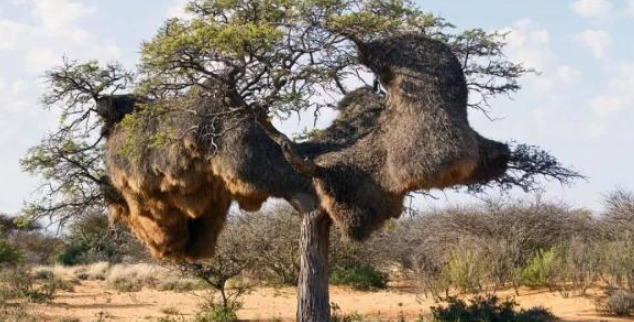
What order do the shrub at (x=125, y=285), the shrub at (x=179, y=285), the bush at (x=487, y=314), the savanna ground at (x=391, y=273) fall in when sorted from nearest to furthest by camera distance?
1. the bush at (x=487, y=314)
2. the savanna ground at (x=391, y=273)
3. the shrub at (x=179, y=285)
4. the shrub at (x=125, y=285)

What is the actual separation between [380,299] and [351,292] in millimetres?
2471

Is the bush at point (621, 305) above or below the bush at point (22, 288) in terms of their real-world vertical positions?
below

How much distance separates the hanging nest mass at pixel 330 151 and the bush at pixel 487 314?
3303 mm

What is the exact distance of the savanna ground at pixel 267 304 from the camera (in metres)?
18.2

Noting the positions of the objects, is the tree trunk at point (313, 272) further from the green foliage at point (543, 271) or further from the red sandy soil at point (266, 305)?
the green foliage at point (543, 271)

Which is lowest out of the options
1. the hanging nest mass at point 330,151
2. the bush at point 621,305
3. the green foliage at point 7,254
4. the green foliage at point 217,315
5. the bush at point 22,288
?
the green foliage at point 217,315

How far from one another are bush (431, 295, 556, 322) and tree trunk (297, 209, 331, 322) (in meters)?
3.41

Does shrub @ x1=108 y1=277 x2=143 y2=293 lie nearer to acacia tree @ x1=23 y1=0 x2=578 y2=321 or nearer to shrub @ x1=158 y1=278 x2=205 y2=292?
shrub @ x1=158 y1=278 x2=205 y2=292

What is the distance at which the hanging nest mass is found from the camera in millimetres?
11258

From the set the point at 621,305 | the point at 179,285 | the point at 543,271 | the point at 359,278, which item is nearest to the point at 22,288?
the point at 179,285

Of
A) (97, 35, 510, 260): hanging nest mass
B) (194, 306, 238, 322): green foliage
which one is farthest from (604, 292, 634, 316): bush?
(194, 306, 238, 322): green foliage

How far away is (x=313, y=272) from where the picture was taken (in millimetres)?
12984

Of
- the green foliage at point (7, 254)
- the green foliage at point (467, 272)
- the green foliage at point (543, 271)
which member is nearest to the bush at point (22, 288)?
the green foliage at point (7, 254)

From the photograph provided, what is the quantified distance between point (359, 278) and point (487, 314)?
10817 millimetres
